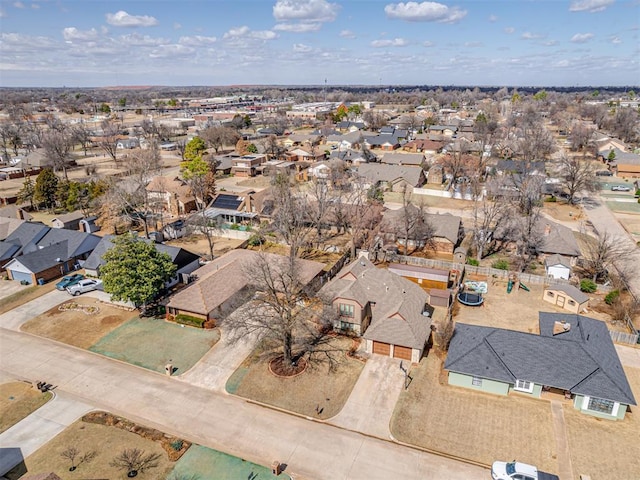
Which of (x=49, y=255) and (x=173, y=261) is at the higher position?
(x=173, y=261)

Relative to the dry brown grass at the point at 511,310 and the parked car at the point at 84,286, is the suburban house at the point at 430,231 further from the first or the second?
the parked car at the point at 84,286

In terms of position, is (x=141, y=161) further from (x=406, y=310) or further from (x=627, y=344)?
(x=627, y=344)

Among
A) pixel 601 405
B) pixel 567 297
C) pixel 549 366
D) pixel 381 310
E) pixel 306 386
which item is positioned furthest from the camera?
pixel 567 297

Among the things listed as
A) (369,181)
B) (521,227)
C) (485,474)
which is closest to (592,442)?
(485,474)

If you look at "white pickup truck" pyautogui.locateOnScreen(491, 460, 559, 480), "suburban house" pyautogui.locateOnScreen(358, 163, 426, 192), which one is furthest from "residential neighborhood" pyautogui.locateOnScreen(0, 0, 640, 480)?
"suburban house" pyautogui.locateOnScreen(358, 163, 426, 192)

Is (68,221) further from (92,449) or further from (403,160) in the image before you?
(403,160)

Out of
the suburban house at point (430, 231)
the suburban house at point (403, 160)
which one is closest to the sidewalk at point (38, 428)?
the suburban house at point (430, 231)

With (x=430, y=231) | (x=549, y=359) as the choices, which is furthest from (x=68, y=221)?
(x=549, y=359)
